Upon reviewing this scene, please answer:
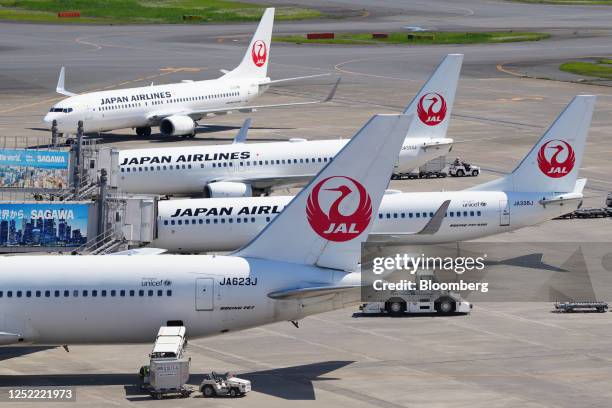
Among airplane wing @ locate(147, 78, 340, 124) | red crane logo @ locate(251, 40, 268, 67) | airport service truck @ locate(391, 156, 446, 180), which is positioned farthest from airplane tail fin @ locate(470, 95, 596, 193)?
red crane logo @ locate(251, 40, 268, 67)

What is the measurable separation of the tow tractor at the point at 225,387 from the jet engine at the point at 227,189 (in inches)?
1337

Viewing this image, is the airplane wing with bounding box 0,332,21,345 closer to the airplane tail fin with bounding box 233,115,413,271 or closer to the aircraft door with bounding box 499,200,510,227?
the airplane tail fin with bounding box 233,115,413,271

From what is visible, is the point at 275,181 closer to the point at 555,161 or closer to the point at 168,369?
the point at 555,161

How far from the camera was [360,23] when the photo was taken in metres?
196

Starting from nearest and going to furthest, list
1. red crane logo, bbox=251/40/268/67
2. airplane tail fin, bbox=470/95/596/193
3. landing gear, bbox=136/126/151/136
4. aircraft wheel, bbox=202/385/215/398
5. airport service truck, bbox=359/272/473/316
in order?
aircraft wheel, bbox=202/385/215/398, airport service truck, bbox=359/272/473/316, airplane tail fin, bbox=470/95/596/193, landing gear, bbox=136/126/151/136, red crane logo, bbox=251/40/268/67

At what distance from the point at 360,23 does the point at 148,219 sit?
142 m

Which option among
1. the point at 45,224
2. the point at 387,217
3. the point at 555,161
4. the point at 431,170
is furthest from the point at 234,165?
the point at 45,224

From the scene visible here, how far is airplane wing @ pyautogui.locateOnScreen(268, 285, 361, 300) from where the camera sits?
150 feet

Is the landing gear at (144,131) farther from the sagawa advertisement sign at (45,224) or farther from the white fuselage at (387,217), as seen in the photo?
the sagawa advertisement sign at (45,224)

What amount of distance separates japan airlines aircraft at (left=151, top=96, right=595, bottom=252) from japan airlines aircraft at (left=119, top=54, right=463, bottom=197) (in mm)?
12338

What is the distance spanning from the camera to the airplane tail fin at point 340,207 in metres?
45.5

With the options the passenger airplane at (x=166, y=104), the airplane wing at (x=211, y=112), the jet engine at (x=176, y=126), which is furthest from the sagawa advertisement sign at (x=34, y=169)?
the airplane wing at (x=211, y=112)

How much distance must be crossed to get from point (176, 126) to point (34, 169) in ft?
129

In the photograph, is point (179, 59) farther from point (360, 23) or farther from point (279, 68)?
point (360, 23)
